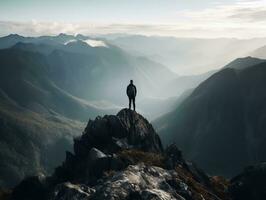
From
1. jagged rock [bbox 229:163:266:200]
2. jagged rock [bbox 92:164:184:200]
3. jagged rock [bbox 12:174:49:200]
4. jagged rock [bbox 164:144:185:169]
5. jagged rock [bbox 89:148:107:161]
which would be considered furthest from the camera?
jagged rock [bbox 12:174:49:200]

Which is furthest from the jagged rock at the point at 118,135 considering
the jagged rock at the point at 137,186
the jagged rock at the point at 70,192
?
the jagged rock at the point at 70,192

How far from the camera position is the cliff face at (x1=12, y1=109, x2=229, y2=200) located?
161 ft

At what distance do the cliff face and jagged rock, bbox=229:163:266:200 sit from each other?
2.65 m

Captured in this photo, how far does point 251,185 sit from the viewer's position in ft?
254

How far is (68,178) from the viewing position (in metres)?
93.1

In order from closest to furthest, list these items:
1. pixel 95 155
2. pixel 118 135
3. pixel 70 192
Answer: pixel 70 192 < pixel 95 155 < pixel 118 135

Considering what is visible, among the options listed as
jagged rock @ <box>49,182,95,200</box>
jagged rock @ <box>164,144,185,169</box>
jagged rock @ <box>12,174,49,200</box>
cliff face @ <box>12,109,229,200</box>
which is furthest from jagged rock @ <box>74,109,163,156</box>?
jagged rock @ <box>49,182,95,200</box>

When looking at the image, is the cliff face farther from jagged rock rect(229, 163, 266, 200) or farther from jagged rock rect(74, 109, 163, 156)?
jagged rock rect(229, 163, 266, 200)

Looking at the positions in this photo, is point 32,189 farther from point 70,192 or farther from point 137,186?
point 137,186

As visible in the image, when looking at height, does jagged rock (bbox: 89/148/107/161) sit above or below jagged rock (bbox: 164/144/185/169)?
above

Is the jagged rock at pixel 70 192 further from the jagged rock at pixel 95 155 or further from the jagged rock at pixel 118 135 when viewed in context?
the jagged rock at pixel 118 135

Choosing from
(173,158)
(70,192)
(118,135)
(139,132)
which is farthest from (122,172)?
(139,132)

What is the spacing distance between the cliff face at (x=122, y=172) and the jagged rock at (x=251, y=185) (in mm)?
2649

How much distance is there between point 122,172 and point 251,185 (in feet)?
117
